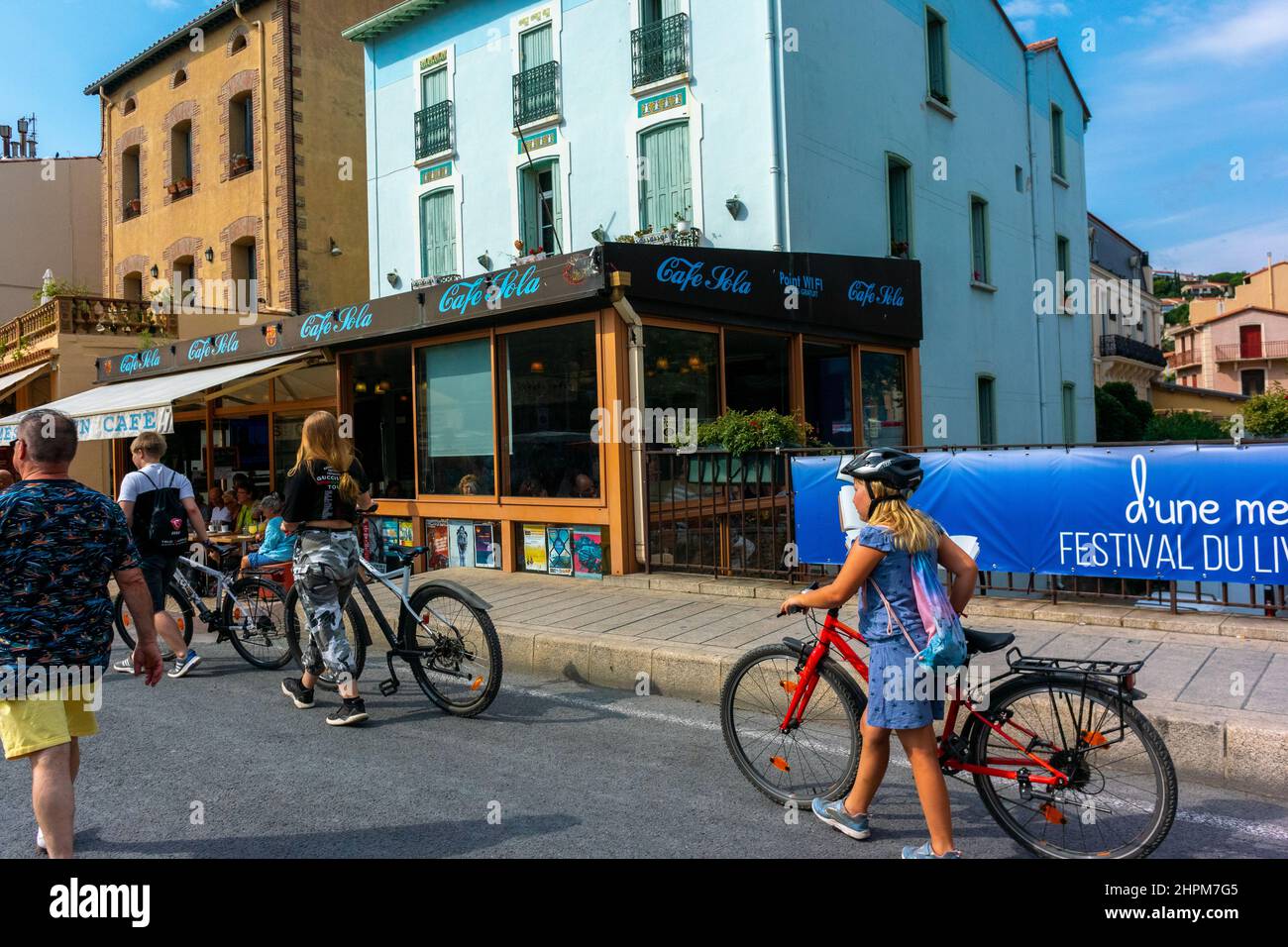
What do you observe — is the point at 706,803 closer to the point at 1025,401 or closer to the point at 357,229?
the point at 1025,401

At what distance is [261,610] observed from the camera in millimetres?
7242

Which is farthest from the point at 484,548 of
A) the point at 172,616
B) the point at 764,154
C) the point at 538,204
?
the point at 538,204

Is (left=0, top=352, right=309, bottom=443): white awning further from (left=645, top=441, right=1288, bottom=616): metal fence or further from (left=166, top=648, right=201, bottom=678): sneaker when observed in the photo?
(left=645, top=441, right=1288, bottom=616): metal fence

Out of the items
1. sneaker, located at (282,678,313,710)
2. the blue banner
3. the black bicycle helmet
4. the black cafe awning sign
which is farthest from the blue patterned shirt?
the black cafe awning sign

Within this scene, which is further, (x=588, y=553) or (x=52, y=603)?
(x=588, y=553)

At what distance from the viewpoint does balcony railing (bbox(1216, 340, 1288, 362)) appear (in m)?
67.1

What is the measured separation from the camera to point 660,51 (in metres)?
14.2

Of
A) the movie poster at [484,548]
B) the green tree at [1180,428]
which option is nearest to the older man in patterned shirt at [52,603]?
the movie poster at [484,548]

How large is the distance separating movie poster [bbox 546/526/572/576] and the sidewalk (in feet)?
3.46

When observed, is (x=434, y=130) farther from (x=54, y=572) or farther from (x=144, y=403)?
(x=54, y=572)

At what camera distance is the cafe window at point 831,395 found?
13297 millimetres

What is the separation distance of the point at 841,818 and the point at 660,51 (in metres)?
13.1

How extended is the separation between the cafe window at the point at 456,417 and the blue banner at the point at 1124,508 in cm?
512

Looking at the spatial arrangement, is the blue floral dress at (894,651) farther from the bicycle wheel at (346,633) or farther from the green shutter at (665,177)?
the green shutter at (665,177)
